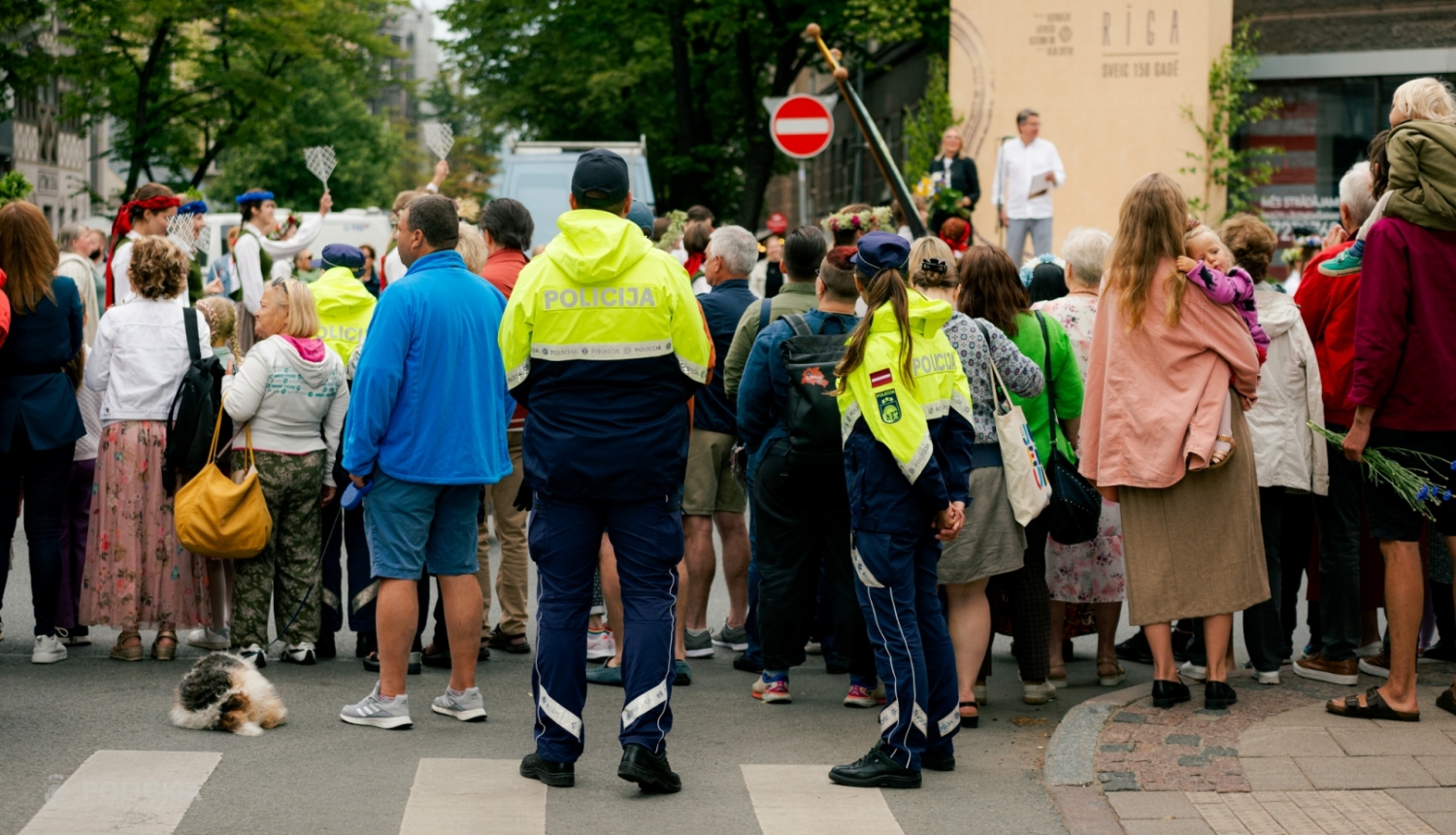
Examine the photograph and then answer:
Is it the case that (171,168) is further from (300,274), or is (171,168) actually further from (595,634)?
(595,634)

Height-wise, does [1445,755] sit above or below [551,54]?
below

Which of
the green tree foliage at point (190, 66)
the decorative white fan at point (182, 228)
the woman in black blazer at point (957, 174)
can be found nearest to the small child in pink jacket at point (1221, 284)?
the decorative white fan at point (182, 228)

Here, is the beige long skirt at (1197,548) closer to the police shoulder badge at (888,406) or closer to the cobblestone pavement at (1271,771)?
the cobblestone pavement at (1271,771)

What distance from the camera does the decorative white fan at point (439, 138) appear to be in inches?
568

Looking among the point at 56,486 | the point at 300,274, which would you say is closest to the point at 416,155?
the point at 300,274

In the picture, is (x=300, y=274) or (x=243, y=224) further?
(x=300, y=274)

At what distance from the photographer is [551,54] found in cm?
3641

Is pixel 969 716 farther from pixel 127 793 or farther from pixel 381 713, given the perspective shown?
pixel 127 793

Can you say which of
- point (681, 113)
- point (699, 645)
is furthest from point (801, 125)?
point (681, 113)

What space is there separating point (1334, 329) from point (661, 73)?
29976 mm

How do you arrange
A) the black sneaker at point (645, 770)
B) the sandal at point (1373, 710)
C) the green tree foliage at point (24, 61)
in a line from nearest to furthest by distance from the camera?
the black sneaker at point (645, 770) → the sandal at point (1373, 710) → the green tree foliage at point (24, 61)

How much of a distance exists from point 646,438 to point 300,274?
329 inches

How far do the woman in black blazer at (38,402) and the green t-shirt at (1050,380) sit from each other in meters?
4.35

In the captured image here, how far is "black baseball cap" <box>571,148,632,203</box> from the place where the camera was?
19.8ft
